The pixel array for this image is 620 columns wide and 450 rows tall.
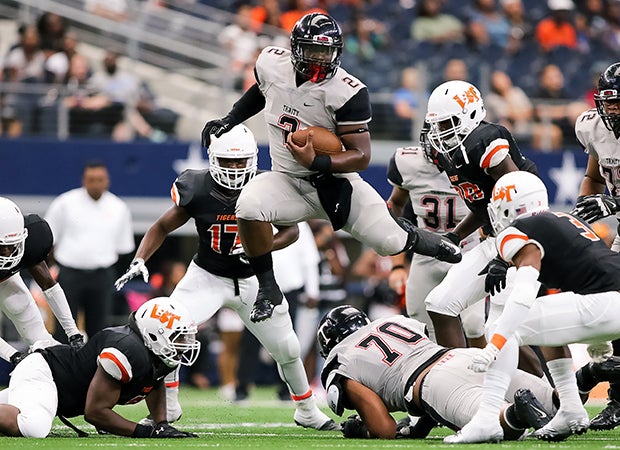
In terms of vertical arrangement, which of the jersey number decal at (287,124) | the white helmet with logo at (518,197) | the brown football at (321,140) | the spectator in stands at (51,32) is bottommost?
the white helmet with logo at (518,197)

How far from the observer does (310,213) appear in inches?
272

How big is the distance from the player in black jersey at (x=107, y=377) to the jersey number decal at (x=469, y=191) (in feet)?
5.88

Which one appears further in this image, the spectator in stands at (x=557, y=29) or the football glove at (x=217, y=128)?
the spectator in stands at (x=557, y=29)

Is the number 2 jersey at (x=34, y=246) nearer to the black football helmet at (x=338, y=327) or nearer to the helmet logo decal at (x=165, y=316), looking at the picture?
the helmet logo decal at (x=165, y=316)

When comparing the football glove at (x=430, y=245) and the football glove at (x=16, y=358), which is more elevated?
the football glove at (x=430, y=245)

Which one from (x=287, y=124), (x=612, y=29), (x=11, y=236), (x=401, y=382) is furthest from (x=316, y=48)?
(x=612, y=29)

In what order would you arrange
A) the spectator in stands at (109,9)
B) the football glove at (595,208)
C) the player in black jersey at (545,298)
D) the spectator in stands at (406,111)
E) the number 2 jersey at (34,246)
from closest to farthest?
1. the player in black jersey at (545,298)
2. the football glove at (595,208)
3. the number 2 jersey at (34,246)
4. the spectator in stands at (406,111)
5. the spectator in stands at (109,9)

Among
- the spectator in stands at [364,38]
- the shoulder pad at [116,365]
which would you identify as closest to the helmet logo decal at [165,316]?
the shoulder pad at [116,365]

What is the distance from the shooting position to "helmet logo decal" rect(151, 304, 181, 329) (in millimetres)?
6625

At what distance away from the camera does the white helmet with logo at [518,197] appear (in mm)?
→ 6156

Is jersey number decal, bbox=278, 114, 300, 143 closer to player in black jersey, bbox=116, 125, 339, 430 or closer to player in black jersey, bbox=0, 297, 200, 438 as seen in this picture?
player in black jersey, bbox=116, 125, 339, 430

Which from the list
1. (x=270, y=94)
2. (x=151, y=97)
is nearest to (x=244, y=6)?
(x=151, y=97)

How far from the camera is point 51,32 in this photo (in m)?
12.9

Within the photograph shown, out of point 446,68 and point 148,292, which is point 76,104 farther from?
point 446,68
